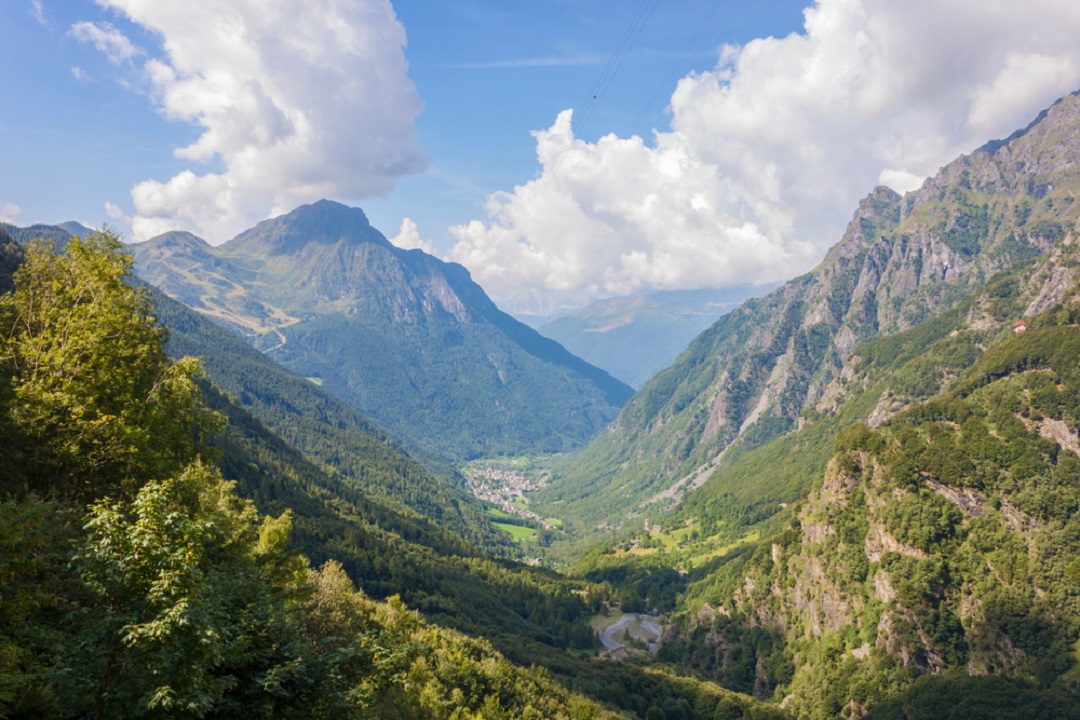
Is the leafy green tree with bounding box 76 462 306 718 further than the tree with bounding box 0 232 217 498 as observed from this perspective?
No

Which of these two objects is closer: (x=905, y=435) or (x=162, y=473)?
(x=162, y=473)

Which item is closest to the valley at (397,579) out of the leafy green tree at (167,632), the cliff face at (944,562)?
the leafy green tree at (167,632)

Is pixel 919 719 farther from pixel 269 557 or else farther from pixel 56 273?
pixel 56 273

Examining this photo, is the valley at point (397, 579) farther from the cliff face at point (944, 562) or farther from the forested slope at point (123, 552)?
the cliff face at point (944, 562)

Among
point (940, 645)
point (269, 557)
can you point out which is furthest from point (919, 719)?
point (269, 557)

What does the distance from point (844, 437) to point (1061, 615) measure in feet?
243

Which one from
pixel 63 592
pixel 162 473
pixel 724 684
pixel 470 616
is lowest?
pixel 724 684

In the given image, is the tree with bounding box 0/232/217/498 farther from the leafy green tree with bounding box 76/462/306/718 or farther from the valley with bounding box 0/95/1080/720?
the leafy green tree with bounding box 76/462/306/718

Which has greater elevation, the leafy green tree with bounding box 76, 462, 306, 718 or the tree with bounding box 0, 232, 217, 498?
the tree with bounding box 0, 232, 217, 498

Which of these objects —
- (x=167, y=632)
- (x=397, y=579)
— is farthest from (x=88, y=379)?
(x=397, y=579)

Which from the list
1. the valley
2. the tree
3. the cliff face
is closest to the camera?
the valley

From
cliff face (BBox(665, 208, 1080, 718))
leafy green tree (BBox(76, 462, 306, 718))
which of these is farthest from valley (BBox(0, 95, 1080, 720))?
cliff face (BBox(665, 208, 1080, 718))

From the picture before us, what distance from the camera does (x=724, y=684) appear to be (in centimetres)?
18262

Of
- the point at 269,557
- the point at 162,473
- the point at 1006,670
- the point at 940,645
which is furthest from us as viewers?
the point at 940,645
